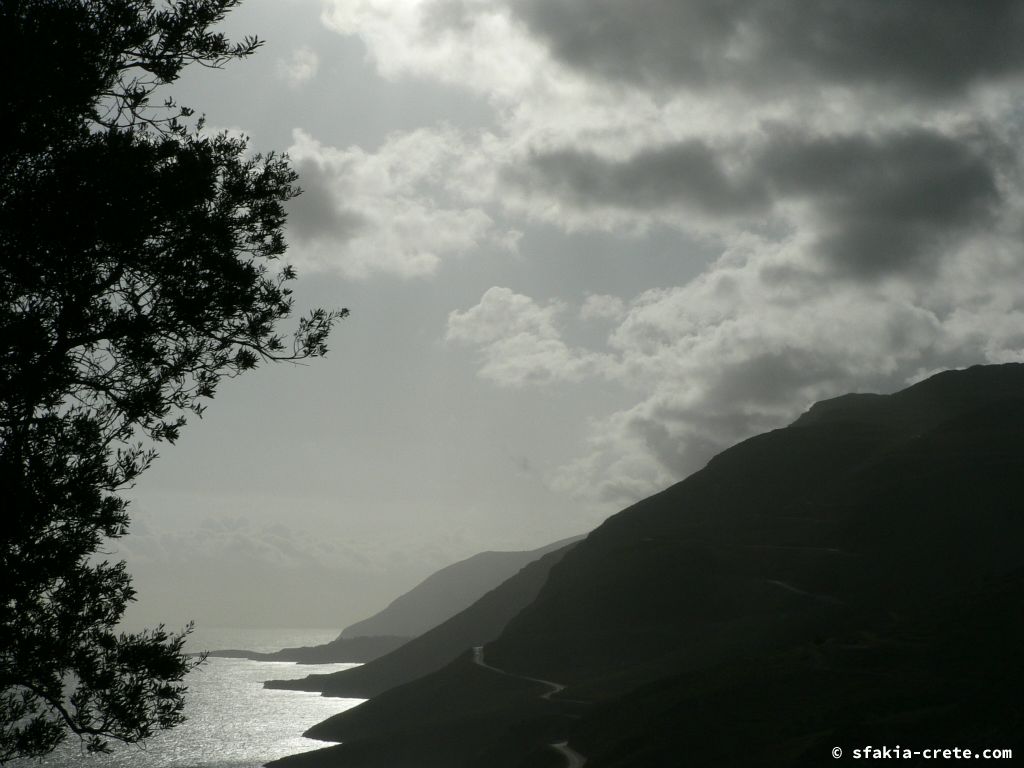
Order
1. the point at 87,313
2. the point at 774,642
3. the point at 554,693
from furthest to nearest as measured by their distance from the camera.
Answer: the point at 554,693 < the point at 774,642 < the point at 87,313

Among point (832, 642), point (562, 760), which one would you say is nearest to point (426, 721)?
point (562, 760)

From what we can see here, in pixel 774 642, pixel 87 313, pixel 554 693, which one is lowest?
pixel 554 693

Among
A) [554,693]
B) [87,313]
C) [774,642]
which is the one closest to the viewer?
[87,313]

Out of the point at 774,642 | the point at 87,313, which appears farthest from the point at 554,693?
the point at 87,313

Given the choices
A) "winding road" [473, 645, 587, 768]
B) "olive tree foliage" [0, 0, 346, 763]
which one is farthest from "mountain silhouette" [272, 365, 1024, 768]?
"olive tree foliage" [0, 0, 346, 763]

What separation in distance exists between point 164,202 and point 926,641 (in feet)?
324

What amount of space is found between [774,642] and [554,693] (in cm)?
3408

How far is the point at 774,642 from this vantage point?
124 metres

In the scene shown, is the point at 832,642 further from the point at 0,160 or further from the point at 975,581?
the point at 0,160

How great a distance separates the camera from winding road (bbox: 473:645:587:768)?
91.9m

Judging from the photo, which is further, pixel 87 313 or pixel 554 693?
pixel 554 693

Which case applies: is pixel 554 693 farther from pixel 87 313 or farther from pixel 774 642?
pixel 87 313

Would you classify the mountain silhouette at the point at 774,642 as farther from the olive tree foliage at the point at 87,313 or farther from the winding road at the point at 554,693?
the olive tree foliage at the point at 87,313

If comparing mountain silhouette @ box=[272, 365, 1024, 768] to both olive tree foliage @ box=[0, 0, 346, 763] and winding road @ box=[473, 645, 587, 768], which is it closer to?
winding road @ box=[473, 645, 587, 768]
